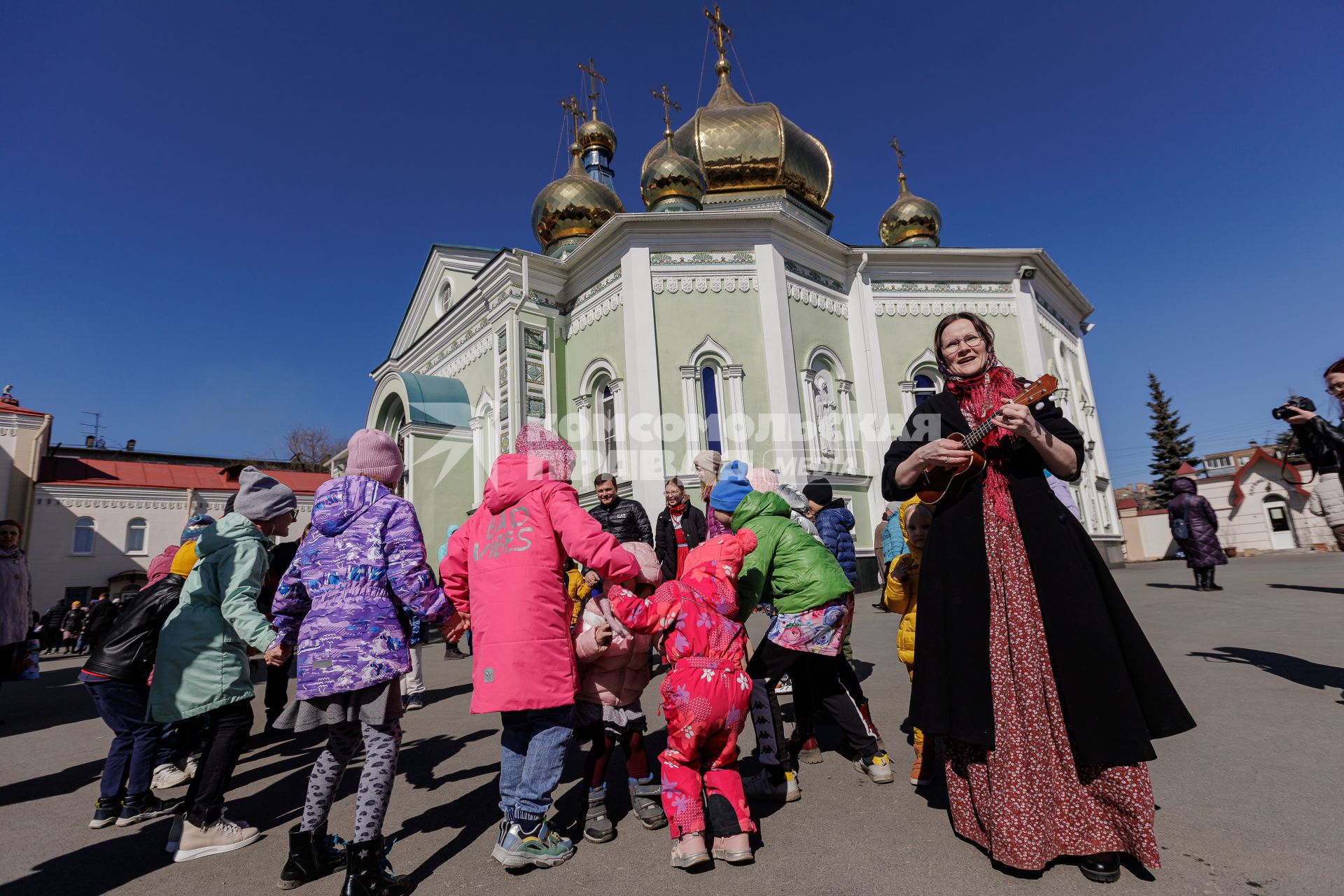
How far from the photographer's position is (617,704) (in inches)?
124

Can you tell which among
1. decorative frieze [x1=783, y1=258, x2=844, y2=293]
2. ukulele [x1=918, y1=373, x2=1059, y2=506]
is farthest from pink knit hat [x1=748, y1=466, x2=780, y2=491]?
decorative frieze [x1=783, y1=258, x2=844, y2=293]

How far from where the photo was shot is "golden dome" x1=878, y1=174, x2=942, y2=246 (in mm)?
20469

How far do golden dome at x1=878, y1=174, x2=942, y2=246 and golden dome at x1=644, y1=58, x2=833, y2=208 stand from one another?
385 cm

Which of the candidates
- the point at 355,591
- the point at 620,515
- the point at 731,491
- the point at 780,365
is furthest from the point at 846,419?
the point at 355,591

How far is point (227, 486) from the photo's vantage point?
29.5m

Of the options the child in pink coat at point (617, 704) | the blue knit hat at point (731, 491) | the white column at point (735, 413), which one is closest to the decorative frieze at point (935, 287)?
the white column at point (735, 413)

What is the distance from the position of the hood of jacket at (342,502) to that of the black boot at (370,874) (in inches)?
47.0

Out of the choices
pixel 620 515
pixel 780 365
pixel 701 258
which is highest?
pixel 701 258

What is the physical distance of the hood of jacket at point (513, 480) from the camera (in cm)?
294

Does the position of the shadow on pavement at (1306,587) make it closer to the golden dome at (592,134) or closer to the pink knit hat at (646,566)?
the pink knit hat at (646,566)

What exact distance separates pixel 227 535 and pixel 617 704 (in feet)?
6.69

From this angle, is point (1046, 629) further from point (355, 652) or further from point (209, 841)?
point (209, 841)

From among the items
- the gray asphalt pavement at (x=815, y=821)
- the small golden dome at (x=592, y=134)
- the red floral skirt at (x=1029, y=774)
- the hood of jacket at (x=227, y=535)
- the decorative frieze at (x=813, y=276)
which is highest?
the small golden dome at (x=592, y=134)

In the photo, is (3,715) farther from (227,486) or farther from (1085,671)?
(227,486)
